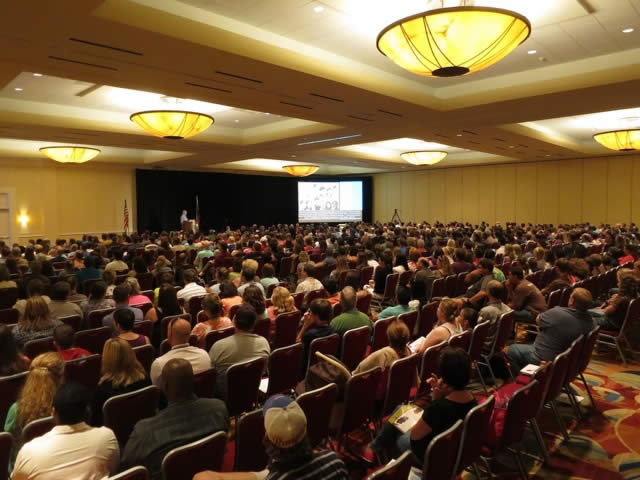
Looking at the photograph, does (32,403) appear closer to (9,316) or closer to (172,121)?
(9,316)

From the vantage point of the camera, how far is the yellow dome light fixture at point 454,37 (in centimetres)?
398

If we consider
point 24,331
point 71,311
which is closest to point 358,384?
point 24,331

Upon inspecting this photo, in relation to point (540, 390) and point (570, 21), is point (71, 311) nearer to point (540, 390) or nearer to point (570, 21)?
point (540, 390)

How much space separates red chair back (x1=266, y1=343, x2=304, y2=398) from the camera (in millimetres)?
4008

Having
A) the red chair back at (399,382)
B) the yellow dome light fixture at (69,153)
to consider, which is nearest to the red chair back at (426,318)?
the red chair back at (399,382)

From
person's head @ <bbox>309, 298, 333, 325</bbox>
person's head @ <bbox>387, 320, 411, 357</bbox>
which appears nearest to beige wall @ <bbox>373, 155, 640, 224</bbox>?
person's head @ <bbox>309, 298, 333, 325</bbox>

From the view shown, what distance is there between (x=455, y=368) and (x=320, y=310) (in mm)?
2033

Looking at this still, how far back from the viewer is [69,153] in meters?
14.1

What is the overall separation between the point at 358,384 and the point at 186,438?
132 cm

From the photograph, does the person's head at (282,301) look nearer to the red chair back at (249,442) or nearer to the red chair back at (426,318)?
the red chair back at (426,318)

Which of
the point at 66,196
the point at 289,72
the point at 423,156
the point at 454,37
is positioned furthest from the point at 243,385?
the point at 66,196

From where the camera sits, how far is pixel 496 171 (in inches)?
880

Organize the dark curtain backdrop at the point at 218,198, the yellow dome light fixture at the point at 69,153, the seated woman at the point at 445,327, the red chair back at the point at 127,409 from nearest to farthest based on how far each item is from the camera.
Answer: the red chair back at the point at 127,409
the seated woman at the point at 445,327
the yellow dome light fixture at the point at 69,153
the dark curtain backdrop at the point at 218,198

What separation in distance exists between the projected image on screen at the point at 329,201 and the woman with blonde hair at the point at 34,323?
22270 mm
